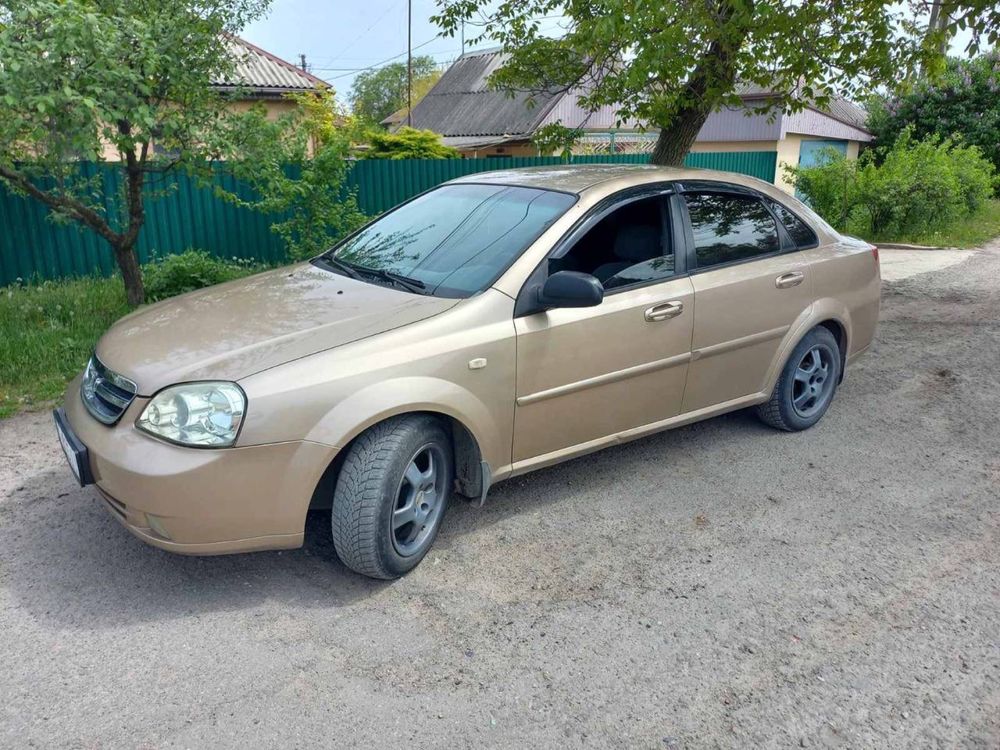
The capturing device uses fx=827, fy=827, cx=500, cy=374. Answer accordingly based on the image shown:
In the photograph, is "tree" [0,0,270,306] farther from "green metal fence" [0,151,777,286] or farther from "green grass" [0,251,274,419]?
"green metal fence" [0,151,777,286]

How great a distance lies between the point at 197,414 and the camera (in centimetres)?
311

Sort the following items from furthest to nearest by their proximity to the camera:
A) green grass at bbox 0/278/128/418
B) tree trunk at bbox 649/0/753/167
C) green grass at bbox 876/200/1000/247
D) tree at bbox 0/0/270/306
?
green grass at bbox 876/200/1000/247 → tree trunk at bbox 649/0/753/167 → green grass at bbox 0/278/128/418 → tree at bbox 0/0/270/306

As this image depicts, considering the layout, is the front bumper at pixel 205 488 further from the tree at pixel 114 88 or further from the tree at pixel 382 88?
the tree at pixel 382 88

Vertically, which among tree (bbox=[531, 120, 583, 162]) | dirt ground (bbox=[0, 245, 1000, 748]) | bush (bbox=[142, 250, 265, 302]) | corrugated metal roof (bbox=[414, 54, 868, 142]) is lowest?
dirt ground (bbox=[0, 245, 1000, 748])

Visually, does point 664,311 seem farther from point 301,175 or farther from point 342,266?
point 301,175

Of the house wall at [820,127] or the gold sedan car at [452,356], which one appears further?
the house wall at [820,127]

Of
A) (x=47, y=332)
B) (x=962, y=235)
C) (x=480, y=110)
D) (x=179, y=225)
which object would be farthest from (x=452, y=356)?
(x=480, y=110)

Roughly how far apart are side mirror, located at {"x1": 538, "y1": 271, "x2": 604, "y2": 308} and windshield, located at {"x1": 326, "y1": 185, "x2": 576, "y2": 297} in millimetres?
297

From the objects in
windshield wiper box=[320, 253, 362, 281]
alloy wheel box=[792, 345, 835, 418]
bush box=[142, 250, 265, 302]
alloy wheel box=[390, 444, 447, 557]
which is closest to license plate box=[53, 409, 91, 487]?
alloy wheel box=[390, 444, 447, 557]

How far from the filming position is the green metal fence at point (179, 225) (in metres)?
9.07

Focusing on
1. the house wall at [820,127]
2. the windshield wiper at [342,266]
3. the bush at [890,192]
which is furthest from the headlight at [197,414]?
the house wall at [820,127]

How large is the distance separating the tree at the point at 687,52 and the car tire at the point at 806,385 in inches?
119

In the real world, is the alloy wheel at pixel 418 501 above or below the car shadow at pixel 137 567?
above

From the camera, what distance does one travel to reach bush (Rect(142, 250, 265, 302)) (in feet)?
27.4
